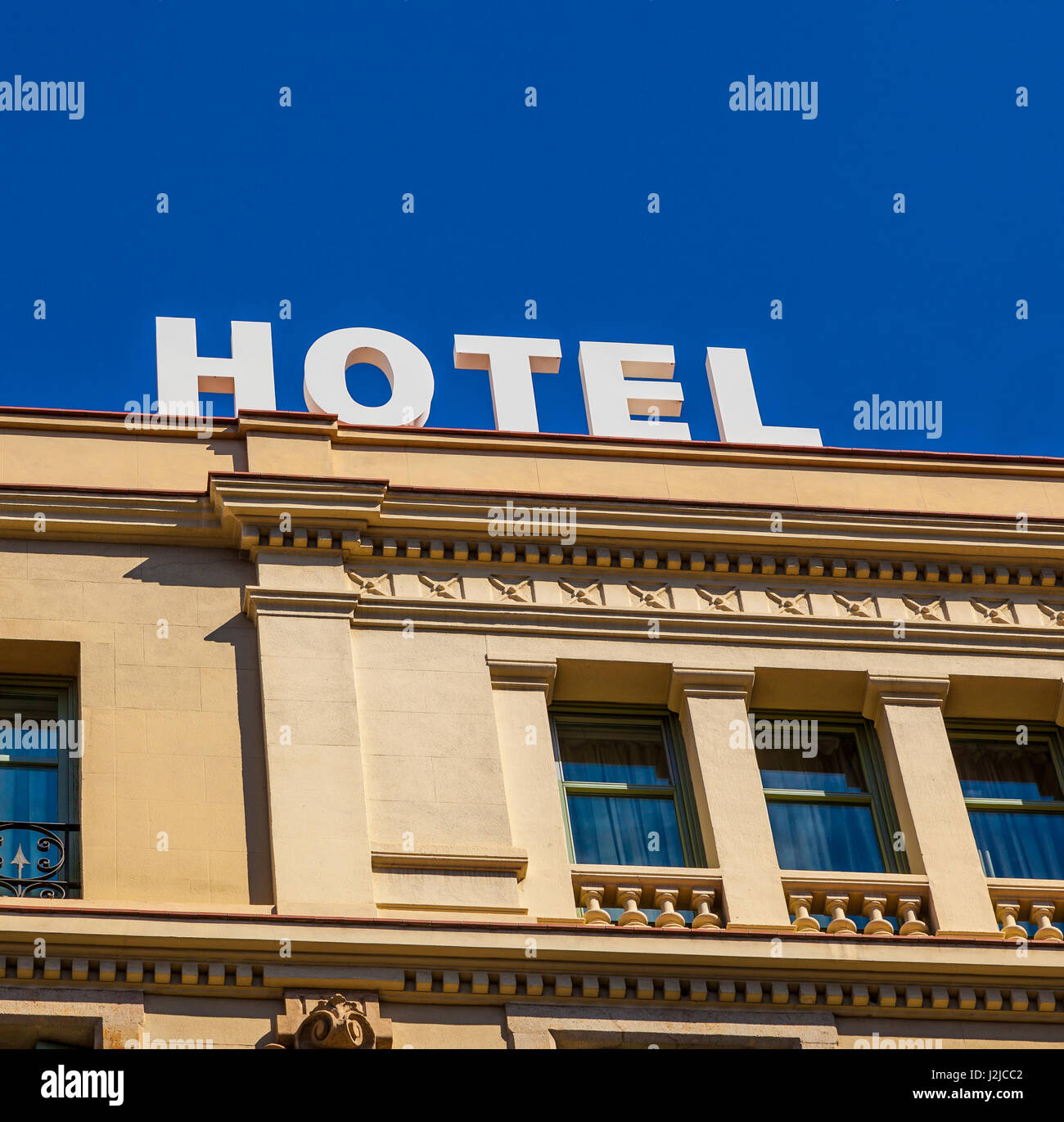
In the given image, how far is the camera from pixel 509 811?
19.4m

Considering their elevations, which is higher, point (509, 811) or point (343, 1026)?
point (509, 811)

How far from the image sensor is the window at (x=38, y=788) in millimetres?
18500

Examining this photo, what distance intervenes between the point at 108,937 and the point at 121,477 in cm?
584

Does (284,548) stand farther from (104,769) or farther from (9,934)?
(9,934)

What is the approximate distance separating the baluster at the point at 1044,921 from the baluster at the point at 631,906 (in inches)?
131

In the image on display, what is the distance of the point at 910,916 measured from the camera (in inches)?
759

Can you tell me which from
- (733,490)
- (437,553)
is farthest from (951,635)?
(437,553)

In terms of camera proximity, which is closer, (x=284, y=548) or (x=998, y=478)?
(x=284, y=548)

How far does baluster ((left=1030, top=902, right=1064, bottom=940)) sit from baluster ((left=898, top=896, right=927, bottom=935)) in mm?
971

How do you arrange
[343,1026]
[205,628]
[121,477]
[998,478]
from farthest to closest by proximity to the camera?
1. [998,478]
2. [121,477]
3. [205,628]
4. [343,1026]

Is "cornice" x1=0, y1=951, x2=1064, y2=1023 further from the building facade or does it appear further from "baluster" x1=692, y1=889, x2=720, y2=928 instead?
"baluster" x1=692, y1=889, x2=720, y2=928

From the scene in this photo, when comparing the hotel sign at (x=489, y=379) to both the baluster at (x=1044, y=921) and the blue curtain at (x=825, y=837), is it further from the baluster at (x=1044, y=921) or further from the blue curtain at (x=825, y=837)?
the baluster at (x=1044, y=921)

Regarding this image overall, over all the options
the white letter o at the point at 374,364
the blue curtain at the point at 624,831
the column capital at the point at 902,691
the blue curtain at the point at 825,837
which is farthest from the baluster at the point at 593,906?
the white letter o at the point at 374,364

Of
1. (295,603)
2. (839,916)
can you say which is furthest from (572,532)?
(839,916)
